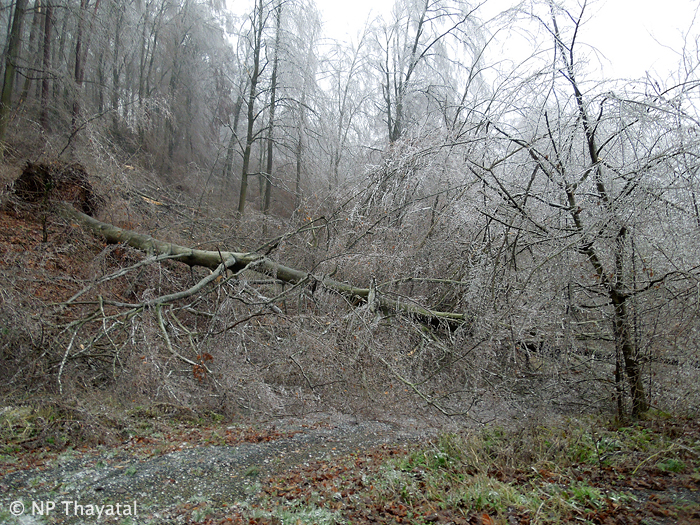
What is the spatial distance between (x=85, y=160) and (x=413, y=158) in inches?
251

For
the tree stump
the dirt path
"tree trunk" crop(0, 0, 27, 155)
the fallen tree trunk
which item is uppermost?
"tree trunk" crop(0, 0, 27, 155)

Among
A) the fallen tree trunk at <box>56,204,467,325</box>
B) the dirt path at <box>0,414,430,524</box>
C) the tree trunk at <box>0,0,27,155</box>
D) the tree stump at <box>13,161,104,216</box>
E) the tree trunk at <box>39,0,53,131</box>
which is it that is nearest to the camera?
the dirt path at <box>0,414,430,524</box>

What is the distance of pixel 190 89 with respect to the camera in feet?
56.1

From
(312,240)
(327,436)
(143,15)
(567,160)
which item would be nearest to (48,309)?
(327,436)

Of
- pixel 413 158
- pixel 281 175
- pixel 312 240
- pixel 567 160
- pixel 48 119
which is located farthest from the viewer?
pixel 281 175

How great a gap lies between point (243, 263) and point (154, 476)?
172 inches

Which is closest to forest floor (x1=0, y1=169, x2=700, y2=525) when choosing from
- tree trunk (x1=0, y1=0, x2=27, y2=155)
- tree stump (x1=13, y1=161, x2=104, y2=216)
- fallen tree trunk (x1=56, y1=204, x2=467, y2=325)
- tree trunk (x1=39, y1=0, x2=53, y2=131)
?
fallen tree trunk (x1=56, y1=204, x2=467, y2=325)

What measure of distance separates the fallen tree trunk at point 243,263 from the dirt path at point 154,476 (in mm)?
2218

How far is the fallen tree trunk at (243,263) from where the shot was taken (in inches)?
271

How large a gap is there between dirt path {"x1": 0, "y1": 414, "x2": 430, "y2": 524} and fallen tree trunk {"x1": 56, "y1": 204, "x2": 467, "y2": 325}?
222 cm

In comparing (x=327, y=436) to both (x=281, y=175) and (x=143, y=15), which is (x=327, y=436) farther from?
(x=143, y=15)

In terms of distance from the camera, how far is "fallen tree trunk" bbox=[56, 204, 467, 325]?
689 cm

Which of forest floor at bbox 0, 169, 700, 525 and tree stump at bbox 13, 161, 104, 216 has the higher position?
tree stump at bbox 13, 161, 104, 216

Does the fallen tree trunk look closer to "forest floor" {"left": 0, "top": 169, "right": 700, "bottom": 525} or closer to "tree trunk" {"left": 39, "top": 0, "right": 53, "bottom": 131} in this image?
"forest floor" {"left": 0, "top": 169, "right": 700, "bottom": 525}
